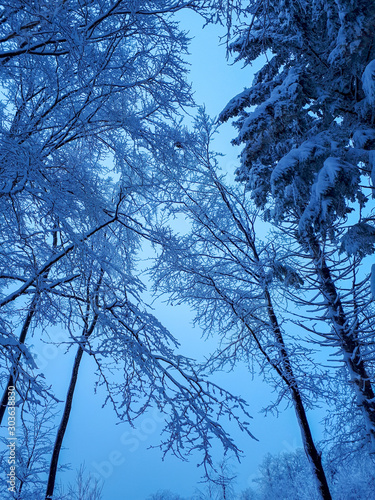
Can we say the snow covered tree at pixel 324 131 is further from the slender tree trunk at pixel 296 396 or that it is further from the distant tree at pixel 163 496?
the distant tree at pixel 163 496

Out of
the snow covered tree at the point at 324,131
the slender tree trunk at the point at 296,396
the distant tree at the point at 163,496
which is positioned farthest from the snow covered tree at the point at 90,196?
the distant tree at the point at 163,496

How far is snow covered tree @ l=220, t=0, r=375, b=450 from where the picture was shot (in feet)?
11.6

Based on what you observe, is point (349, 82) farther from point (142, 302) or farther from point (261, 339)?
point (261, 339)

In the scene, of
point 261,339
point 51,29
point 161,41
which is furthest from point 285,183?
point 261,339

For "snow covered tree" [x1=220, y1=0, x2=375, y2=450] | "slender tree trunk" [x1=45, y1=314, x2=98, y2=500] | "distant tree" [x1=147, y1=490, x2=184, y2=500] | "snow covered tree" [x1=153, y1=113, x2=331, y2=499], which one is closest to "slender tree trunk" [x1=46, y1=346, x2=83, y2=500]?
"slender tree trunk" [x1=45, y1=314, x2=98, y2=500]

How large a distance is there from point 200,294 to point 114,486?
180624 millimetres

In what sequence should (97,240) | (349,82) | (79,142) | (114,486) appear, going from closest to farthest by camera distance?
(97,240)
(349,82)
(79,142)
(114,486)

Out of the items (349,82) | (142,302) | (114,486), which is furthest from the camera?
(114,486)

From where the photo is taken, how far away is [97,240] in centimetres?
427

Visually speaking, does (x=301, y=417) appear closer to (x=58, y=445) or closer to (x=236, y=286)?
(x=236, y=286)

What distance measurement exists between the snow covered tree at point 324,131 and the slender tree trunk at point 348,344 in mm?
17

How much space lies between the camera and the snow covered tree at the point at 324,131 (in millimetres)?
3537

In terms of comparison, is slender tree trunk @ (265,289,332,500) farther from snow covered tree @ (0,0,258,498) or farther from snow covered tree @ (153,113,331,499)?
snow covered tree @ (0,0,258,498)

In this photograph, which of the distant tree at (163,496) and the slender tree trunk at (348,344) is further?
the distant tree at (163,496)
